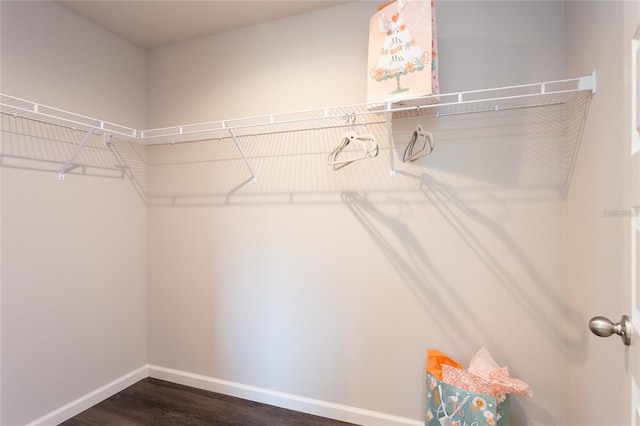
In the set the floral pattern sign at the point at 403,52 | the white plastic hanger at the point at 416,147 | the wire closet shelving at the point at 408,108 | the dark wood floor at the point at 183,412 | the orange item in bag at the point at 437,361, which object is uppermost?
the floral pattern sign at the point at 403,52

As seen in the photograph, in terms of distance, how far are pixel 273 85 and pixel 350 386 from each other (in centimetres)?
191

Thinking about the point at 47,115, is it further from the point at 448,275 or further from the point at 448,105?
the point at 448,275

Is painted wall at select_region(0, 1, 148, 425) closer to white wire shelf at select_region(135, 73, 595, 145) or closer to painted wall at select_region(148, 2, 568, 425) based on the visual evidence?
painted wall at select_region(148, 2, 568, 425)

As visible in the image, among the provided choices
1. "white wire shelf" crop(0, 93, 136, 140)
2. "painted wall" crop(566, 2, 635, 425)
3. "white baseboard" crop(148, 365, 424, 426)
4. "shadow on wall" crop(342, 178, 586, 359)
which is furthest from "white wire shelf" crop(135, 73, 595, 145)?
"white baseboard" crop(148, 365, 424, 426)

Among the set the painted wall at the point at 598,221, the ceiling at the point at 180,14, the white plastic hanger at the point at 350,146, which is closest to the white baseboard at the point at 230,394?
the painted wall at the point at 598,221

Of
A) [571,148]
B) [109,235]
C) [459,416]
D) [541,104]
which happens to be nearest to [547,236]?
[571,148]

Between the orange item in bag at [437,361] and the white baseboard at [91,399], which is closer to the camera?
the orange item in bag at [437,361]

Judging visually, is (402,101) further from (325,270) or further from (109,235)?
(109,235)

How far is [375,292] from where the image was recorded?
188cm

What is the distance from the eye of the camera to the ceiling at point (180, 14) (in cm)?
192

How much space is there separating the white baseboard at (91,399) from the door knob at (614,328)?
8.50 ft

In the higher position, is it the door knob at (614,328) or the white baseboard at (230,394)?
the door knob at (614,328)

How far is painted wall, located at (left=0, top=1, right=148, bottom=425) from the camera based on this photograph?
1.72 meters

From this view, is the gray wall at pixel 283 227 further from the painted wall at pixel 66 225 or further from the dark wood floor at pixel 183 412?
the dark wood floor at pixel 183 412
